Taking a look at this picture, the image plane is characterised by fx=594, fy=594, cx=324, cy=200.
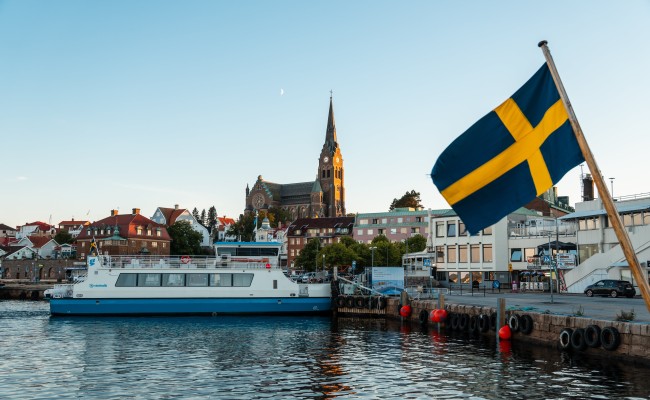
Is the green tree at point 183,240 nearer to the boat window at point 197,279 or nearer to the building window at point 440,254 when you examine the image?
the building window at point 440,254

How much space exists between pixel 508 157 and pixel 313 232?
13821cm

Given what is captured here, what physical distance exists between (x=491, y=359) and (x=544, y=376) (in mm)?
3985

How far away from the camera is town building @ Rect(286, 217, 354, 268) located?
145 m

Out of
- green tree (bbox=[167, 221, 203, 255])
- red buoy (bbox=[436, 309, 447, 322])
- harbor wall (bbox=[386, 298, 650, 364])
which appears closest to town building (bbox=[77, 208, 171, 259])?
green tree (bbox=[167, 221, 203, 255])

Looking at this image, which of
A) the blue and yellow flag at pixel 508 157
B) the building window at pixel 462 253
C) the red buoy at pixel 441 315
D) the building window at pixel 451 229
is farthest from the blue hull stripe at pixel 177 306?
the blue and yellow flag at pixel 508 157

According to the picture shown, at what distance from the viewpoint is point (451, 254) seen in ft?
244

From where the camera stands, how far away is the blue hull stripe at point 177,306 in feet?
148

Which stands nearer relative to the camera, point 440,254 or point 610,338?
point 610,338

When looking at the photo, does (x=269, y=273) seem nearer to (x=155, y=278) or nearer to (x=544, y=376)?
(x=155, y=278)

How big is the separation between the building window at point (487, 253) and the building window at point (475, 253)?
685 millimetres

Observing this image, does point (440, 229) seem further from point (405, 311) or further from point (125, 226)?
point (125, 226)

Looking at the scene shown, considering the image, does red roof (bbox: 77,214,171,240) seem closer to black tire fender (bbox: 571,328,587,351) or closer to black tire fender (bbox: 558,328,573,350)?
black tire fender (bbox: 558,328,573,350)

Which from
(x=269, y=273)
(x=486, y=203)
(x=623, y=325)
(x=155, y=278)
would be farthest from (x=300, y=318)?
(x=486, y=203)

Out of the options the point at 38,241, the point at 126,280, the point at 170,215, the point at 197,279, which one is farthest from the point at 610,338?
the point at 38,241
